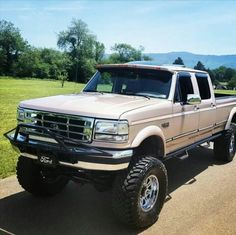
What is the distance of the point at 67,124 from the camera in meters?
4.82

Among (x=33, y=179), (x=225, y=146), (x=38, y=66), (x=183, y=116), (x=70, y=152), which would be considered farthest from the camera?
(x=38, y=66)

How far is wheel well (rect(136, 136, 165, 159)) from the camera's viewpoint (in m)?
5.30

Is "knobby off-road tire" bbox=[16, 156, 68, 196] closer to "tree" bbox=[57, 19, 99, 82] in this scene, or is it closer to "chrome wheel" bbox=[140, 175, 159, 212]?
"chrome wheel" bbox=[140, 175, 159, 212]

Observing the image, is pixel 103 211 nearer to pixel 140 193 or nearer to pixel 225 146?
pixel 140 193

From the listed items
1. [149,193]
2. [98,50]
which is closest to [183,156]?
[149,193]

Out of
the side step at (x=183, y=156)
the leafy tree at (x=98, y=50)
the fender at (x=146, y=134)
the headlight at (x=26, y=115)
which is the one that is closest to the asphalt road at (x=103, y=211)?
the side step at (x=183, y=156)

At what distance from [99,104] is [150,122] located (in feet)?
2.41

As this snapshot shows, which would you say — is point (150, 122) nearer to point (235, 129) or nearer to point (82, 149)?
point (82, 149)

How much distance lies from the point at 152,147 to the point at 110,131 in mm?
1082

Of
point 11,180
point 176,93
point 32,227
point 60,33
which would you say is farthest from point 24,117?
point 60,33

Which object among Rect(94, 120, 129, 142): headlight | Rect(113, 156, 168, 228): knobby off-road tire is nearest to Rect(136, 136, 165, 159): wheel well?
Rect(113, 156, 168, 228): knobby off-road tire

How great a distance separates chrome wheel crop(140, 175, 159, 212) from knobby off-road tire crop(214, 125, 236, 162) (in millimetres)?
3821

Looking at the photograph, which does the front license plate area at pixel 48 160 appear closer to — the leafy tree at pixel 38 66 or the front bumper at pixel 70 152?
the front bumper at pixel 70 152

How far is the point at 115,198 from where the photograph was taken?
472cm
